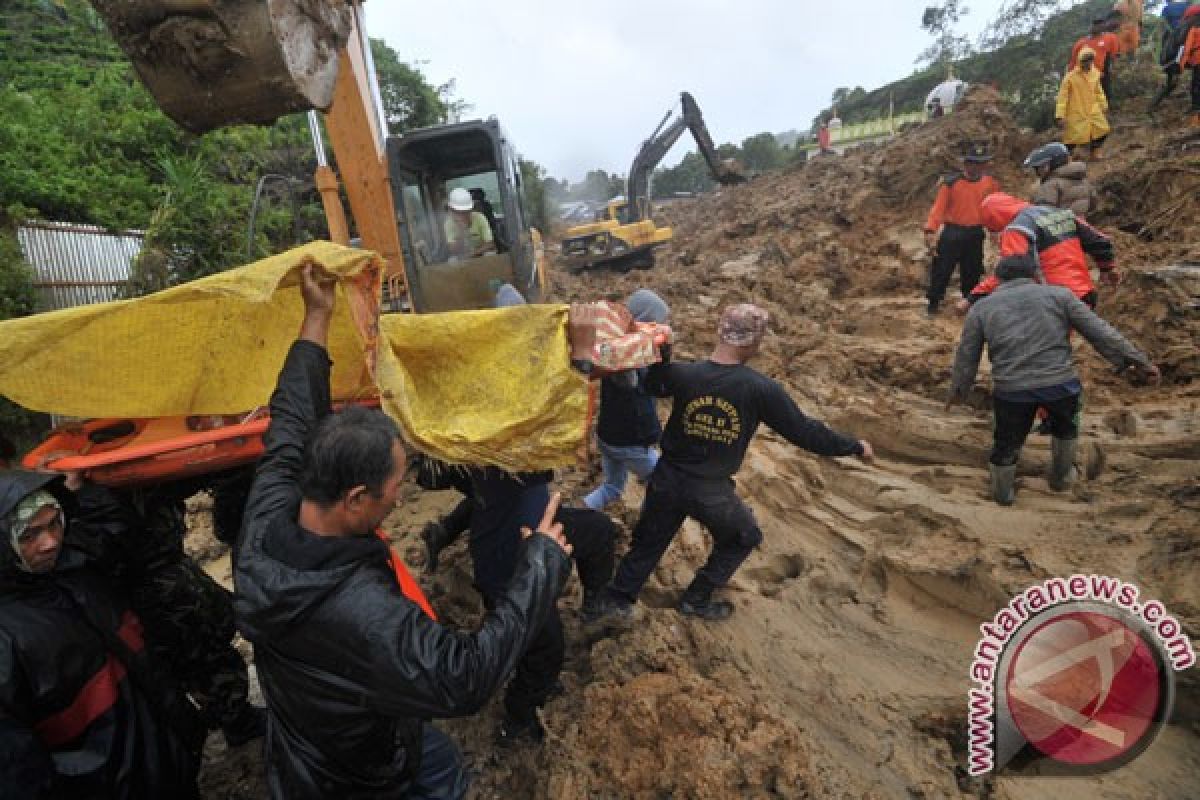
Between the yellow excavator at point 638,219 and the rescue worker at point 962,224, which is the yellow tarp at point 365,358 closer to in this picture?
the rescue worker at point 962,224

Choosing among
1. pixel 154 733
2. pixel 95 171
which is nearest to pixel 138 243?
pixel 95 171

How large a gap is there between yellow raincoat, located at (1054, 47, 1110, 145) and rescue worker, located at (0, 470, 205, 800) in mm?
A: 10220

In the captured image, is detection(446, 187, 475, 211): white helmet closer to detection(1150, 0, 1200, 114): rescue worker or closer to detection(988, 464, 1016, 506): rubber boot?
detection(988, 464, 1016, 506): rubber boot

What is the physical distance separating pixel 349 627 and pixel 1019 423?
3928mm

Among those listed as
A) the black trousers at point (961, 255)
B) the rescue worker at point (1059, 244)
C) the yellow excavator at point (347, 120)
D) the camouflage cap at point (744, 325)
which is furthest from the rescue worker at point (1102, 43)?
the camouflage cap at point (744, 325)

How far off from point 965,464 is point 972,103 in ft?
34.9

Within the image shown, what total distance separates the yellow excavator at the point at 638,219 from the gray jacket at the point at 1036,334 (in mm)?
9965

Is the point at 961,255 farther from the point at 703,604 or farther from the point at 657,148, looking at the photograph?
the point at 657,148

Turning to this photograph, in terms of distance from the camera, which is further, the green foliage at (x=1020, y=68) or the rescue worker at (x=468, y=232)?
the green foliage at (x=1020, y=68)

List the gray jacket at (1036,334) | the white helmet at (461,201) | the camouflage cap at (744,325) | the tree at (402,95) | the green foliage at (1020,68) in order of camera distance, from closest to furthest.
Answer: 1. the camouflage cap at (744,325)
2. the gray jacket at (1036,334)
3. the white helmet at (461,201)
4. the green foliage at (1020,68)
5. the tree at (402,95)

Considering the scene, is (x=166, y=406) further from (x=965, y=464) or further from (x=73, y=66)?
(x=73, y=66)

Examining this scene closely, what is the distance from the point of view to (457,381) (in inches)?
81.7

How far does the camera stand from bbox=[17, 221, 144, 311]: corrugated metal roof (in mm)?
5547

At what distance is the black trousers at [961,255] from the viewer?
6.11 metres
